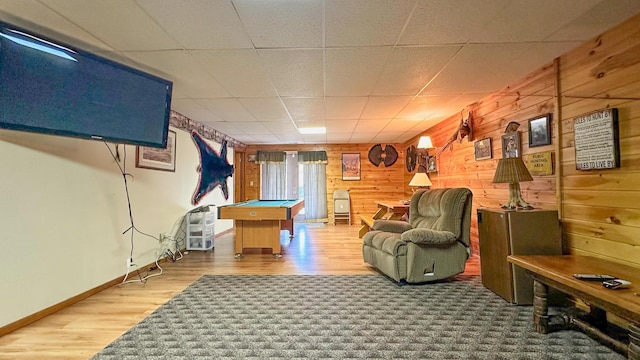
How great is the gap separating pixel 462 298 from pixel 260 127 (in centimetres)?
416

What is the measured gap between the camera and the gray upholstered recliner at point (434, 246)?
286 centimetres

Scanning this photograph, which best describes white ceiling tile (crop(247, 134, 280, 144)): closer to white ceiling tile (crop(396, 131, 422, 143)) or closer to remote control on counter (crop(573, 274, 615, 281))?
white ceiling tile (crop(396, 131, 422, 143))

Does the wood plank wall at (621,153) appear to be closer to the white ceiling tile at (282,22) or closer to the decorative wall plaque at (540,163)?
the decorative wall plaque at (540,163)

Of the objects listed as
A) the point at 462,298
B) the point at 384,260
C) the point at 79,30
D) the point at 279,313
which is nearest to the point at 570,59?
the point at 462,298

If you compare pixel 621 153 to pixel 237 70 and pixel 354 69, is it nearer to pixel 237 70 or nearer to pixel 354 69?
pixel 354 69

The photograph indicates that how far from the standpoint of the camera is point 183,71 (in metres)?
2.73

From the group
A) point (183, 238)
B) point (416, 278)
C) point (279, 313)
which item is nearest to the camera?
point (279, 313)

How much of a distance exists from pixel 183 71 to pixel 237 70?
0.52 metres

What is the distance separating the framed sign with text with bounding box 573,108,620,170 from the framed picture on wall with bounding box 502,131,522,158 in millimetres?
704

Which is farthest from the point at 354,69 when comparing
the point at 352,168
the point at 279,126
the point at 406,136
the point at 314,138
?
the point at 352,168

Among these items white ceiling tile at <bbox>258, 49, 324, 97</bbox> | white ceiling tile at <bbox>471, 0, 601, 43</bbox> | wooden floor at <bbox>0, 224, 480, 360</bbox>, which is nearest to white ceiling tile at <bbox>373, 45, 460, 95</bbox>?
white ceiling tile at <bbox>471, 0, 601, 43</bbox>

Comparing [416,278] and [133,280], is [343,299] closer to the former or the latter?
[416,278]

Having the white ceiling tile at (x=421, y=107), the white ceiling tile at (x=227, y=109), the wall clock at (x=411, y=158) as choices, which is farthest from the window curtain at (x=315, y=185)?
the white ceiling tile at (x=421, y=107)

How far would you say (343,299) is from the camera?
8.32ft
